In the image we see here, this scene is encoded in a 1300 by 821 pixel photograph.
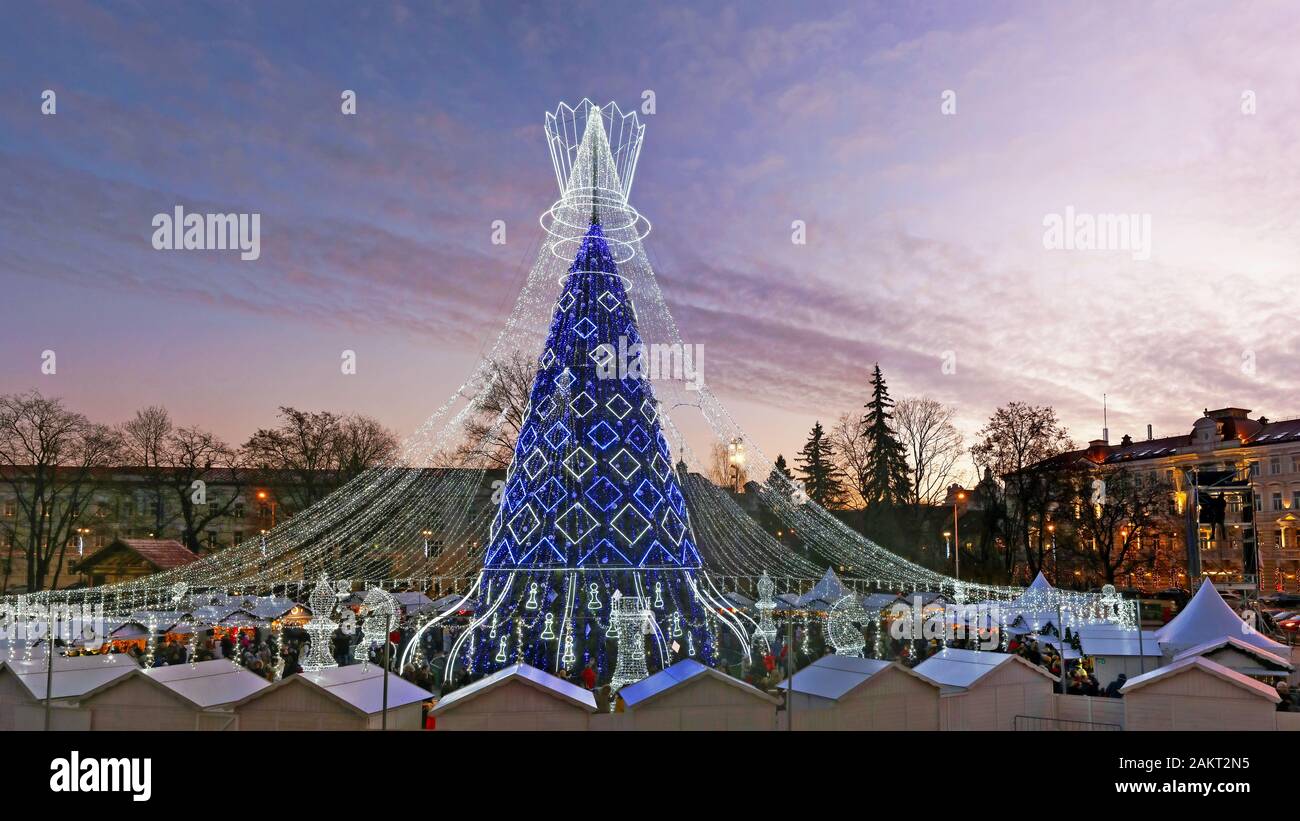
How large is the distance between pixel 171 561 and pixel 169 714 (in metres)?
29.8

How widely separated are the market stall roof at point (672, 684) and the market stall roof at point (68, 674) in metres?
6.59

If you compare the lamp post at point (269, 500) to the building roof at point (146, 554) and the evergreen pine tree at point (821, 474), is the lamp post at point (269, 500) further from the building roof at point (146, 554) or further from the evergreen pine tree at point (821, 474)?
the evergreen pine tree at point (821, 474)

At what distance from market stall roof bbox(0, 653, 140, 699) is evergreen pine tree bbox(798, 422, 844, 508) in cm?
5103

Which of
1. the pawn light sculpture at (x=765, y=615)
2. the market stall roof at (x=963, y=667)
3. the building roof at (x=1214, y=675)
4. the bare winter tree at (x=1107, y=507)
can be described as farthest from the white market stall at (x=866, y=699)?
the bare winter tree at (x=1107, y=507)

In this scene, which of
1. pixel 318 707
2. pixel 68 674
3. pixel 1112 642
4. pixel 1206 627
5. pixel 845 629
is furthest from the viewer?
pixel 1206 627

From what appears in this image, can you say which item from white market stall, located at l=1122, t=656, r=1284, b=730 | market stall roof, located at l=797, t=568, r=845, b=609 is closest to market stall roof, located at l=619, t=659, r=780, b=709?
white market stall, located at l=1122, t=656, r=1284, b=730

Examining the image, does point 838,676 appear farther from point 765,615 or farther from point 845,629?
point 765,615

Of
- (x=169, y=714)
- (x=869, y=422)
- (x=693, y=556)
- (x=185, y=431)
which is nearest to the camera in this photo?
(x=169, y=714)

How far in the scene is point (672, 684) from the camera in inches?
413

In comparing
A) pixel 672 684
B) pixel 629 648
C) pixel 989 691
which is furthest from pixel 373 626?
pixel 989 691

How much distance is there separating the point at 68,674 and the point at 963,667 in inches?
504
